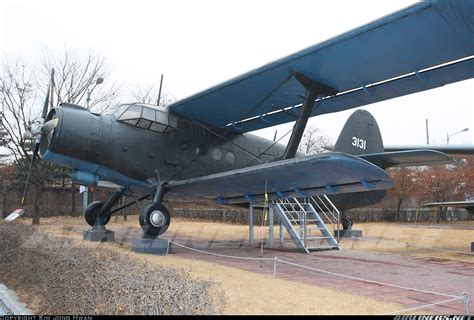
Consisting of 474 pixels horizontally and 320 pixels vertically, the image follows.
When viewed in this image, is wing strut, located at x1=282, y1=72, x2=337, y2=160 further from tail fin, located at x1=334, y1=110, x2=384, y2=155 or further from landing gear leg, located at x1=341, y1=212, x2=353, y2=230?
landing gear leg, located at x1=341, y1=212, x2=353, y2=230

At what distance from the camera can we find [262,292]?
19.5 feet

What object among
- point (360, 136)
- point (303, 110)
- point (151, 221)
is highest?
point (360, 136)

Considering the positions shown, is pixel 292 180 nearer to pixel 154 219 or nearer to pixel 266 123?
pixel 154 219

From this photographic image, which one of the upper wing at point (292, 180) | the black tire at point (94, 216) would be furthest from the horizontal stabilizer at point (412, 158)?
the black tire at point (94, 216)

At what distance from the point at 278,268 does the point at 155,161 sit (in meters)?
4.90

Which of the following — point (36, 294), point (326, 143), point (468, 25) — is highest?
point (326, 143)

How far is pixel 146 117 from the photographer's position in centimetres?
1188

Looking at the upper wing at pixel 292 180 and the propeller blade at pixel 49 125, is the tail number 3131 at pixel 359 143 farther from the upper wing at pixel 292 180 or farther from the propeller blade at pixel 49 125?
the propeller blade at pixel 49 125

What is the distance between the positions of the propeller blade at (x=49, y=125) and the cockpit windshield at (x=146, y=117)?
155 centimetres

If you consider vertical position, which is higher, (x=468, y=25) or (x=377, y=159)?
(x=468, y=25)

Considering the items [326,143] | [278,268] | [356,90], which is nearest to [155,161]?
[278,268]

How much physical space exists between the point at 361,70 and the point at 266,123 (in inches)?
160

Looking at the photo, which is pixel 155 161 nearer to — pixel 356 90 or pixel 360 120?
pixel 356 90

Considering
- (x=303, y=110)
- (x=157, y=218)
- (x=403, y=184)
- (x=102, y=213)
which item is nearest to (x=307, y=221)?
(x=303, y=110)
